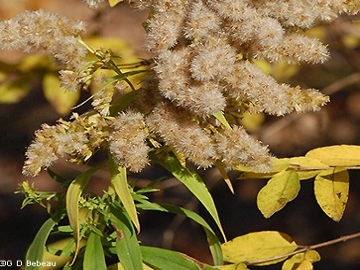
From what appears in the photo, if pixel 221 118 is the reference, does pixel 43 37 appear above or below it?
above

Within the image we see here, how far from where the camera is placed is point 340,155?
1.21 m

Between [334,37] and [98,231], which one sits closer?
[98,231]

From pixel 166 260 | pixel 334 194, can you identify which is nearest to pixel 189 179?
pixel 166 260

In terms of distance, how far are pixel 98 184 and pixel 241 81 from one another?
1.93m

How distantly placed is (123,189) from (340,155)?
0.37 m

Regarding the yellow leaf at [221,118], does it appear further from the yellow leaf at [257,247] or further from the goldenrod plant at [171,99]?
the yellow leaf at [257,247]

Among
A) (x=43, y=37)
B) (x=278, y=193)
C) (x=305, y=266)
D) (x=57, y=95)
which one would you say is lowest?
(x=305, y=266)

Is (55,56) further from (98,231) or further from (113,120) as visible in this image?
(98,231)

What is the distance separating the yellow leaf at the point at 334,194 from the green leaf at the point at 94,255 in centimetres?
36

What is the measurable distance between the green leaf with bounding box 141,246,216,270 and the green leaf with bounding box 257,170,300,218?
0.15 m

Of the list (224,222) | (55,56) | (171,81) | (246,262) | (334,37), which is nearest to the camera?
(171,81)

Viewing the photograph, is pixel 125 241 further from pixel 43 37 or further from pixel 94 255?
pixel 43 37

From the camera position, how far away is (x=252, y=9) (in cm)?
96

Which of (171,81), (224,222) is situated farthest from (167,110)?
(224,222)
